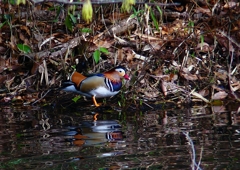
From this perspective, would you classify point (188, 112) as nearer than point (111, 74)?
Yes

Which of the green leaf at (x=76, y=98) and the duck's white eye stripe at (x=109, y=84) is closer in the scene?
the duck's white eye stripe at (x=109, y=84)

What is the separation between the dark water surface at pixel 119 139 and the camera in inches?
211

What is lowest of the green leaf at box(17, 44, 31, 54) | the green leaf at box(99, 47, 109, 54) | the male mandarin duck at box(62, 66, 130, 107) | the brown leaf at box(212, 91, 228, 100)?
the brown leaf at box(212, 91, 228, 100)

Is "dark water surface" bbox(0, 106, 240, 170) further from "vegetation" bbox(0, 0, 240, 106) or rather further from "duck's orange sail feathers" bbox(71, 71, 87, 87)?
"vegetation" bbox(0, 0, 240, 106)

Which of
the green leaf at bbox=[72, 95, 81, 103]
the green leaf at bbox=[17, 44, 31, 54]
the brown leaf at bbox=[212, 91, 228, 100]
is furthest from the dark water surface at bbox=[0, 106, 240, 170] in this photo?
the green leaf at bbox=[17, 44, 31, 54]

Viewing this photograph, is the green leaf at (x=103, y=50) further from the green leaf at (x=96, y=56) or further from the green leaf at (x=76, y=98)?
the green leaf at (x=76, y=98)

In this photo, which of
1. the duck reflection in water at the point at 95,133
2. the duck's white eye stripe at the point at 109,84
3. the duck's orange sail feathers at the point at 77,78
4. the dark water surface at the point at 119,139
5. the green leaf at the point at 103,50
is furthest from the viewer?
the green leaf at the point at 103,50

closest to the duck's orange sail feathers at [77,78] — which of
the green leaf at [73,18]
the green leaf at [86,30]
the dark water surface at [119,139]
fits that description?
the dark water surface at [119,139]

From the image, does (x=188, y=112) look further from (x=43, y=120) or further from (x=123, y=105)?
(x=43, y=120)

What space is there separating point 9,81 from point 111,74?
6.55ft

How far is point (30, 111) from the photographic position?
8.71m

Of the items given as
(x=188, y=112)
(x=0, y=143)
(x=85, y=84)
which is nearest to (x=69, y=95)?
(x=85, y=84)

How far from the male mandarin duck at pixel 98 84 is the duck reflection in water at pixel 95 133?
2.60 feet

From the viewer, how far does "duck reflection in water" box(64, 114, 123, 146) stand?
6.41 m
